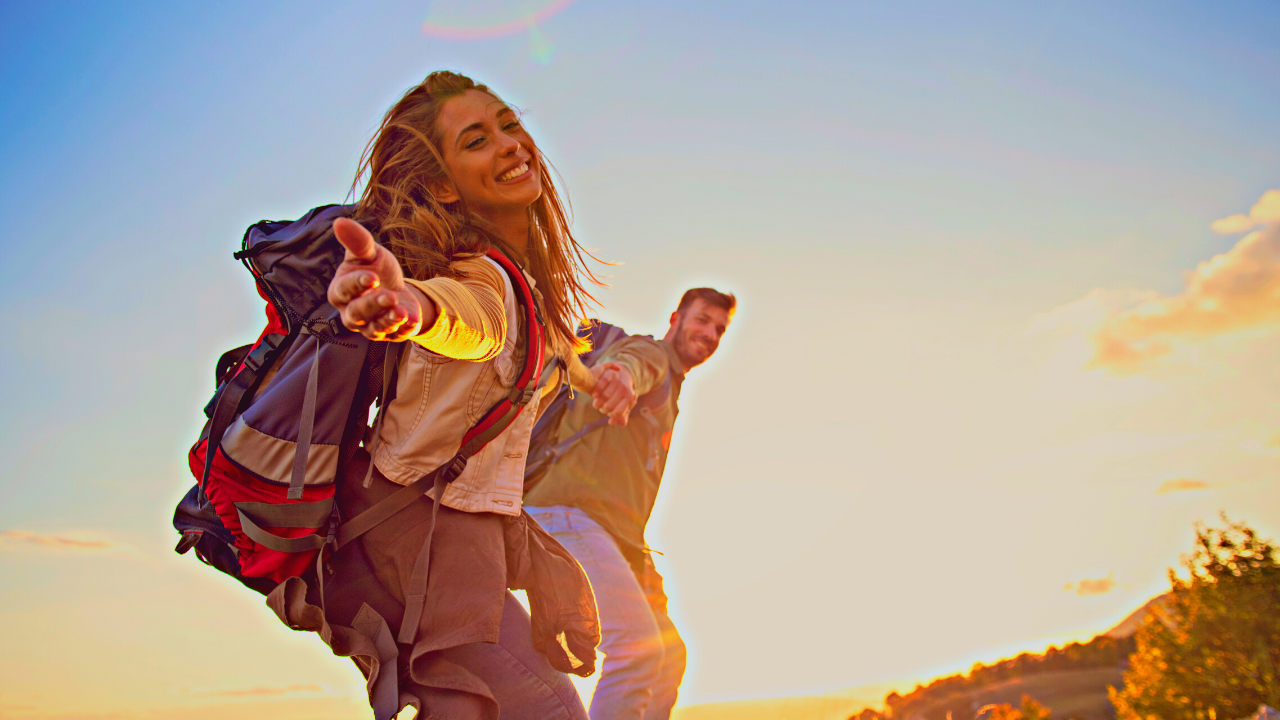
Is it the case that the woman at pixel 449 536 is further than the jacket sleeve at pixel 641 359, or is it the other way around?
the jacket sleeve at pixel 641 359

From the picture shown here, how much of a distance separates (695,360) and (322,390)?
15.1 ft

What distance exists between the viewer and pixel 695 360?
243 inches

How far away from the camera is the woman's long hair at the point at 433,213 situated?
1974mm

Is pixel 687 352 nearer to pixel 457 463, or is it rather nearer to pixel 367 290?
pixel 457 463

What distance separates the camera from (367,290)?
1.20 metres

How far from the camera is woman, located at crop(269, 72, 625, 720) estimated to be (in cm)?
175

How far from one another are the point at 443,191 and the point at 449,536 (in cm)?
104

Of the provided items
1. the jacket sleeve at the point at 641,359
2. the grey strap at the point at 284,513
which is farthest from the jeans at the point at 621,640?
the grey strap at the point at 284,513

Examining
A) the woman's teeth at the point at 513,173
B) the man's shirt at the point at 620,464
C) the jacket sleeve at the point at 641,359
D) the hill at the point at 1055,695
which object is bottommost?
the hill at the point at 1055,695

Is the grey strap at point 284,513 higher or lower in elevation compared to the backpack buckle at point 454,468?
lower

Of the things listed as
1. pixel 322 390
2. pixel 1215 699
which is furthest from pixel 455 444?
pixel 1215 699

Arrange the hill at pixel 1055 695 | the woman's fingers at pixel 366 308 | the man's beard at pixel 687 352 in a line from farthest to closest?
the hill at pixel 1055 695
the man's beard at pixel 687 352
the woman's fingers at pixel 366 308

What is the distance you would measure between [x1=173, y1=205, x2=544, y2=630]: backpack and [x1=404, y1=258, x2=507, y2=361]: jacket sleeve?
3.9 inches

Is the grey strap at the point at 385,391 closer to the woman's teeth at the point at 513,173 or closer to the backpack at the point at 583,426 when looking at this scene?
the woman's teeth at the point at 513,173
